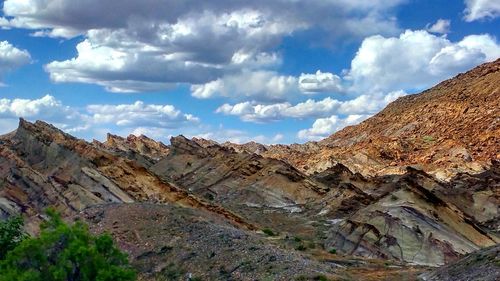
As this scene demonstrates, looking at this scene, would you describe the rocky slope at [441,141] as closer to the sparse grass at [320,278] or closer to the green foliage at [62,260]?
the sparse grass at [320,278]

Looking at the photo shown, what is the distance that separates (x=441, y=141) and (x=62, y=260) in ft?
471

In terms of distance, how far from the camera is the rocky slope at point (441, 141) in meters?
127

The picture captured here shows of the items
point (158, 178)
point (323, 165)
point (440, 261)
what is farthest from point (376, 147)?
point (440, 261)

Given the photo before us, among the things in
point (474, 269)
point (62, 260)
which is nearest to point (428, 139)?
point (474, 269)

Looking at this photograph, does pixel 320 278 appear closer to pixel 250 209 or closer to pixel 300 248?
pixel 300 248

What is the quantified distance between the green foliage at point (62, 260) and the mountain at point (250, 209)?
11.6m

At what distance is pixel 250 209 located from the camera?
80250mm

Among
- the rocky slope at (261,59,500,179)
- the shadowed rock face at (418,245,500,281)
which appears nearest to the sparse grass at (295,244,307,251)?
the shadowed rock face at (418,245,500,281)

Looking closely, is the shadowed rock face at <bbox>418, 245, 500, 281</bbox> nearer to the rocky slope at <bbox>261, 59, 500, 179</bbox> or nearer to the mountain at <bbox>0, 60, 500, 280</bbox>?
the mountain at <bbox>0, 60, 500, 280</bbox>

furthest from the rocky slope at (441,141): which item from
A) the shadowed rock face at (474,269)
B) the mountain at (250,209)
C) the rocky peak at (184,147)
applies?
the shadowed rock face at (474,269)

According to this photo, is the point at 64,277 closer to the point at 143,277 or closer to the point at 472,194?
the point at 143,277

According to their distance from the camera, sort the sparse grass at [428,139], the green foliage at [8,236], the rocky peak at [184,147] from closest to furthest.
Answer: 1. the green foliage at [8,236]
2. the rocky peak at [184,147]
3. the sparse grass at [428,139]

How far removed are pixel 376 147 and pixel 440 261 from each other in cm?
11139

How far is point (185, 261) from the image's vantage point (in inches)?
1377
